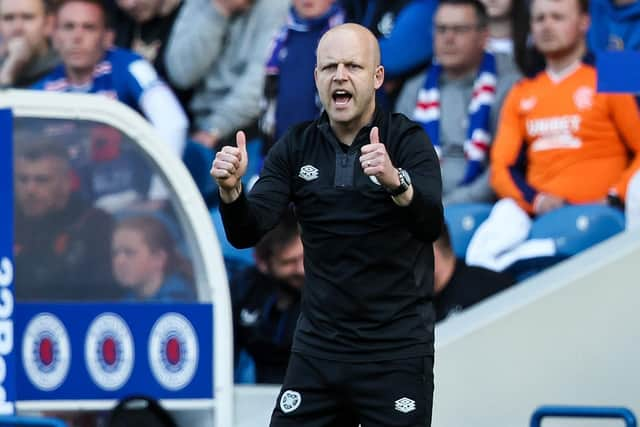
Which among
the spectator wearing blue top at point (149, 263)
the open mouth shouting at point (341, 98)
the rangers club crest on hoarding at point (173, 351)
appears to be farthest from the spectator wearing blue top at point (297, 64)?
the open mouth shouting at point (341, 98)

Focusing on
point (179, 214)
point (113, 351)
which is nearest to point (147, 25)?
point (179, 214)

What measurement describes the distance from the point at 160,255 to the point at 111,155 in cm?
52

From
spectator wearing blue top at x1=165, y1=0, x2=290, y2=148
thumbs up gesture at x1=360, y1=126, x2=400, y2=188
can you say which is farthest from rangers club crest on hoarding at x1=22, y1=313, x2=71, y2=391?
thumbs up gesture at x1=360, y1=126, x2=400, y2=188

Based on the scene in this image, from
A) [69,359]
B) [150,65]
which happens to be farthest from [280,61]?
[69,359]

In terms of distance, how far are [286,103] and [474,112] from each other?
118cm

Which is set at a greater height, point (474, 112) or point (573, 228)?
point (474, 112)

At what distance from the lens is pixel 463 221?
24.8ft

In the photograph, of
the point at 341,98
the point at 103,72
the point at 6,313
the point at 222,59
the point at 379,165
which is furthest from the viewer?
the point at 222,59

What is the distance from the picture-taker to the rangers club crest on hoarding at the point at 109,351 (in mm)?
6539

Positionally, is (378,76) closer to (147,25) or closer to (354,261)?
(354,261)

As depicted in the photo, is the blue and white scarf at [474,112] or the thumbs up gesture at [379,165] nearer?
the thumbs up gesture at [379,165]

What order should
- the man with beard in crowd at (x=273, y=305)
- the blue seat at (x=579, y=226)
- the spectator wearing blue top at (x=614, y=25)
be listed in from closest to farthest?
the blue seat at (x=579, y=226), the spectator wearing blue top at (x=614, y=25), the man with beard in crowd at (x=273, y=305)

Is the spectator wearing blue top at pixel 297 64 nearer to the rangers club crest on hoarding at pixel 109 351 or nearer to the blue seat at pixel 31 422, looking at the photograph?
the rangers club crest on hoarding at pixel 109 351

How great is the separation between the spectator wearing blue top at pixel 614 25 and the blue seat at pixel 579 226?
94 cm
